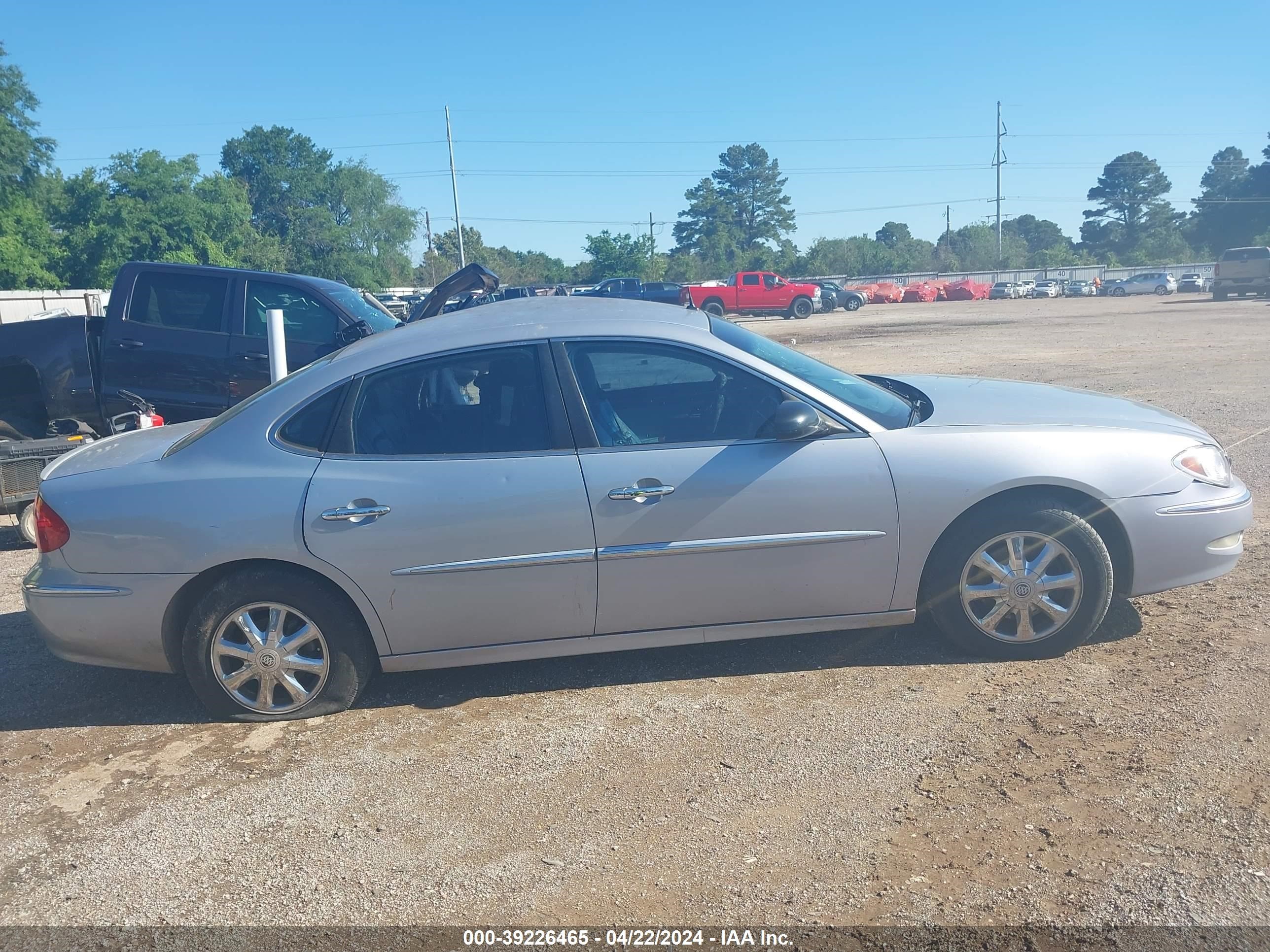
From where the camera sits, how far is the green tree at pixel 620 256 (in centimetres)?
7931

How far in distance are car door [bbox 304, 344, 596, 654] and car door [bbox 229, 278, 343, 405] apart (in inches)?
175

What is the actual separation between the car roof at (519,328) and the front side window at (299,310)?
13.6 ft

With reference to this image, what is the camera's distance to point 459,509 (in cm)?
394

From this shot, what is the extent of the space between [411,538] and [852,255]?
93.0 meters

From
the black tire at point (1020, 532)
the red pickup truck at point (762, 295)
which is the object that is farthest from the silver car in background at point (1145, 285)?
the black tire at point (1020, 532)

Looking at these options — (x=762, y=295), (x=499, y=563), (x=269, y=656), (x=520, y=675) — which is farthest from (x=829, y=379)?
(x=762, y=295)

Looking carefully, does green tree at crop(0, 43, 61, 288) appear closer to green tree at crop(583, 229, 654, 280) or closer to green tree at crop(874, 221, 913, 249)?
green tree at crop(583, 229, 654, 280)

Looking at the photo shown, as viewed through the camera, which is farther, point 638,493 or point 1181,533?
point 1181,533

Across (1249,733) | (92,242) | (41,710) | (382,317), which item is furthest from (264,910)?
(92,242)

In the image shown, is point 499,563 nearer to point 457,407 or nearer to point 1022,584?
point 457,407

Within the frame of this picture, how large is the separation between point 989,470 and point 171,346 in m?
6.69

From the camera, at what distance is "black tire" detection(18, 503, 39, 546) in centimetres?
431

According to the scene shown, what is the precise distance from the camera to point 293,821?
336 centimetres

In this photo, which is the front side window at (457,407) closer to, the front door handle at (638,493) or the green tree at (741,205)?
the front door handle at (638,493)
